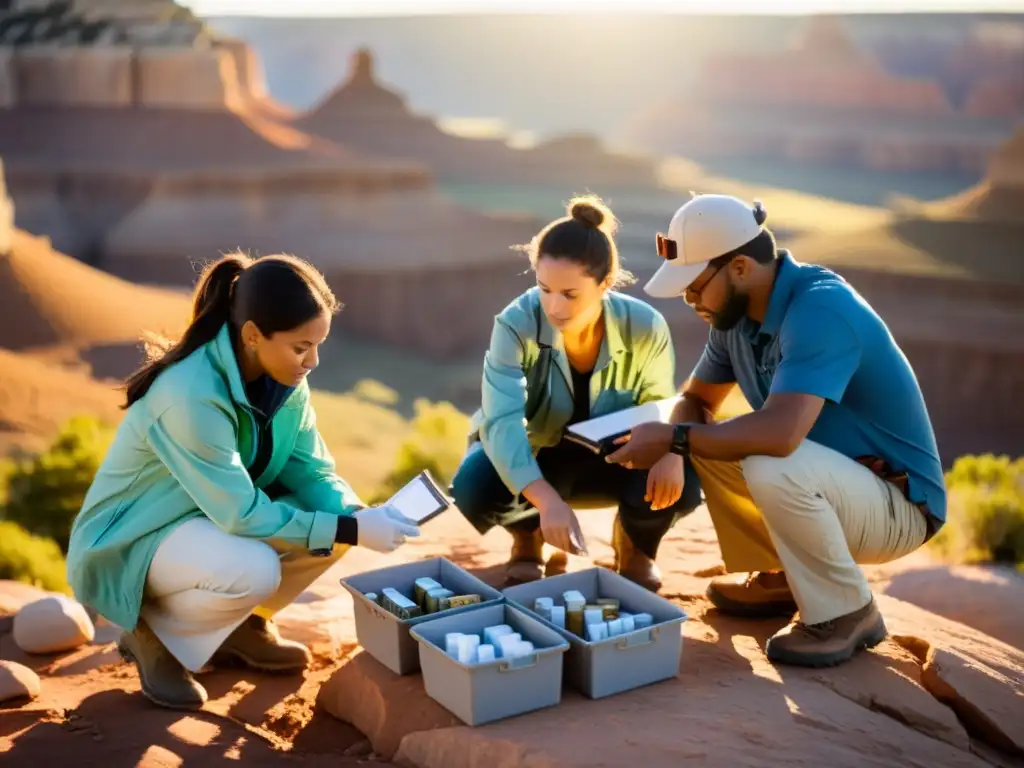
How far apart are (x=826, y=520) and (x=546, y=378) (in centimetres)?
105

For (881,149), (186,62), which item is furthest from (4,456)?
(881,149)

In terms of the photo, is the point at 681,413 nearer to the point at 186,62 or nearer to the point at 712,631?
the point at 712,631

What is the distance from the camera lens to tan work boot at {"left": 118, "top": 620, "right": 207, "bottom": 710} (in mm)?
3281

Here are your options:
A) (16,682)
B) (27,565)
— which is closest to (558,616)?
(16,682)

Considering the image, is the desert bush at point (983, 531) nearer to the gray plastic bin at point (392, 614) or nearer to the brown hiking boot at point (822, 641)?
the brown hiking boot at point (822, 641)

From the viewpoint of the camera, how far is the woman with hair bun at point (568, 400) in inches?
141

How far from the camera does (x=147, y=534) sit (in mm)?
3229

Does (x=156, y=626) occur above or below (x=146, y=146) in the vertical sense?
below

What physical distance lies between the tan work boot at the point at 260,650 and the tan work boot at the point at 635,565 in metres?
1.12

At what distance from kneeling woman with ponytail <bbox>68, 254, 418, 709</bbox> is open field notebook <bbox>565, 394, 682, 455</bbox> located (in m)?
0.65

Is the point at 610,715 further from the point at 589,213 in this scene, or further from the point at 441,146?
the point at 441,146

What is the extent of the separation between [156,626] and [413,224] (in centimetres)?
2390

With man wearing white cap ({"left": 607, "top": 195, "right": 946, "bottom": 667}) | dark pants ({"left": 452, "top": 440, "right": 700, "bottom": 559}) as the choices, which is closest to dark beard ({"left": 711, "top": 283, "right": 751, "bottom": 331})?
man wearing white cap ({"left": 607, "top": 195, "right": 946, "bottom": 667})

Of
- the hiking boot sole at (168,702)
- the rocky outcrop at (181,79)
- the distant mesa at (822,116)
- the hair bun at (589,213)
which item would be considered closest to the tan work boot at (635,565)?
the hair bun at (589,213)
